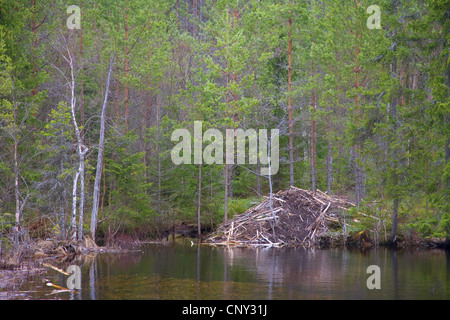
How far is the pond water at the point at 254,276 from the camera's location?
12.6 metres

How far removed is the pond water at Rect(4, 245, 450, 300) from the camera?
41.2 ft

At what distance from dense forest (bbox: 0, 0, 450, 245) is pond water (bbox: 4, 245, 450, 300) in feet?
7.32

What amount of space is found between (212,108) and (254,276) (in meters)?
14.5

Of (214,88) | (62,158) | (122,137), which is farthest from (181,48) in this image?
(62,158)

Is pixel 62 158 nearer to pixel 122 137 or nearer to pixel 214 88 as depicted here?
pixel 122 137

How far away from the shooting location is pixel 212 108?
28.3 meters
